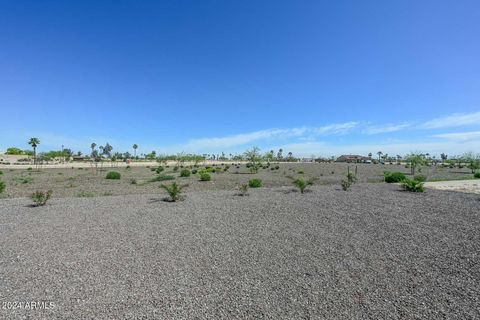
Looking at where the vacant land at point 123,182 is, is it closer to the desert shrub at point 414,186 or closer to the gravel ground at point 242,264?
the desert shrub at point 414,186

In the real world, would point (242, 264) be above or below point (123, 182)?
below

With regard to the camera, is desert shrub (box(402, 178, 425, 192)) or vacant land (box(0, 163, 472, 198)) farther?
vacant land (box(0, 163, 472, 198))

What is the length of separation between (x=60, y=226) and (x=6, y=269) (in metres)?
3.76

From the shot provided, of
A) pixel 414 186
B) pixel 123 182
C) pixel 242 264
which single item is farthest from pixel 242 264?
pixel 123 182

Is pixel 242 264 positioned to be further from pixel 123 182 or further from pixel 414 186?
pixel 123 182

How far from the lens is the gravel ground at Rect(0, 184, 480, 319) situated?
4.22m

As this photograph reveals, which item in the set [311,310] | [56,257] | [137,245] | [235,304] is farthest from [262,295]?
[56,257]

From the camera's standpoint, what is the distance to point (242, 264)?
5.97 meters

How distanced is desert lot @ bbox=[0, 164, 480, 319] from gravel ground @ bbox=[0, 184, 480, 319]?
1.2 inches

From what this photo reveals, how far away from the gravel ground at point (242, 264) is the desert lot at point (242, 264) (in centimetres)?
3

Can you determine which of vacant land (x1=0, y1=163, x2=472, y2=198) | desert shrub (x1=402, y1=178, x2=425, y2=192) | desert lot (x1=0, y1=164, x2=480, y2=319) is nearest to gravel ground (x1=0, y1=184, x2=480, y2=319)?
desert lot (x1=0, y1=164, x2=480, y2=319)

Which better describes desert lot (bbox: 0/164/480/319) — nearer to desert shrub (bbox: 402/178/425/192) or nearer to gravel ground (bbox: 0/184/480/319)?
gravel ground (bbox: 0/184/480/319)

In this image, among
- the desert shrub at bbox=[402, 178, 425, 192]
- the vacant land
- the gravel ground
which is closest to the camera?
the gravel ground

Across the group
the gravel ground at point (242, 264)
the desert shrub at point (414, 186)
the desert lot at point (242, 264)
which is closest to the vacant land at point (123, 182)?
the desert shrub at point (414, 186)
